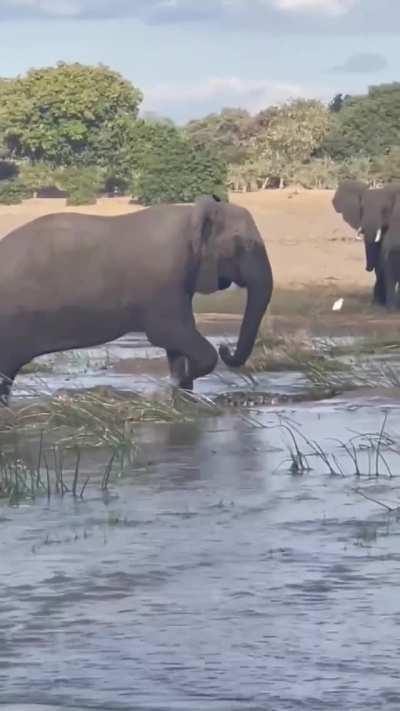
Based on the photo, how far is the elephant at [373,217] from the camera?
25.3 meters

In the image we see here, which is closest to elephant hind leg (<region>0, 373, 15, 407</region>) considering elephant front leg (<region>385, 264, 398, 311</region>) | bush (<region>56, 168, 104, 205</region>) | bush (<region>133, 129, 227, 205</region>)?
elephant front leg (<region>385, 264, 398, 311</region>)

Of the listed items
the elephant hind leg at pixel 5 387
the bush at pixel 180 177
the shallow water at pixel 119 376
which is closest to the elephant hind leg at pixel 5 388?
the elephant hind leg at pixel 5 387

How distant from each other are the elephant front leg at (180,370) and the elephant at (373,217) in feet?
31.5

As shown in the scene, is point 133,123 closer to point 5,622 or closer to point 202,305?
point 202,305

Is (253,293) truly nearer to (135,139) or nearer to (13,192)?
(13,192)

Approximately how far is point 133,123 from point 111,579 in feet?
159

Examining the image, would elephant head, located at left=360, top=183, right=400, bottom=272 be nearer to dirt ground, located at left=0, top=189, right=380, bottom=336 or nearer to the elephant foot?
dirt ground, located at left=0, top=189, right=380, bottom=336

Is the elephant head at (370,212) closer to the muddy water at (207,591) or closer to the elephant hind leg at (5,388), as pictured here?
the elephant hind leg at (5,388)

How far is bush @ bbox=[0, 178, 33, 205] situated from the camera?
46.1m

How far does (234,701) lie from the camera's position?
20.7ft

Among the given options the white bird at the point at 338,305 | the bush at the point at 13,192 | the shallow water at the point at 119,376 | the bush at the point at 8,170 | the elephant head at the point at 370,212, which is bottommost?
the white bird at the point at 338,305

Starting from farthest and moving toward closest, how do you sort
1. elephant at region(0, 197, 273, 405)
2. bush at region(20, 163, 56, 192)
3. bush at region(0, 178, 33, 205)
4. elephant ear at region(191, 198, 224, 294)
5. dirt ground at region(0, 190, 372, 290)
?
bush at region(20, 163, 56, 192) < bush at region(0, 178, 33, 205) < dirt ground at region(0, 190, 372, 290) < elephant ear at region(191, 198, 224, 294) < elephant at region(0, 197, 273, 405)

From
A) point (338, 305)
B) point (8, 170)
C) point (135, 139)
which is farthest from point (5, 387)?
point (8, 170)

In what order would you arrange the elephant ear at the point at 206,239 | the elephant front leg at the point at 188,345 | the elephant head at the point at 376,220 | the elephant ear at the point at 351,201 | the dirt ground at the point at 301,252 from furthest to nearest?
the elephant ear at the point at 351,201 < the elephant head at the point at 376,220 < the dirt ground at the point at 301,252 < the elephant ear at the point at 206,239 < the elephant front leg at the point at 188,345
